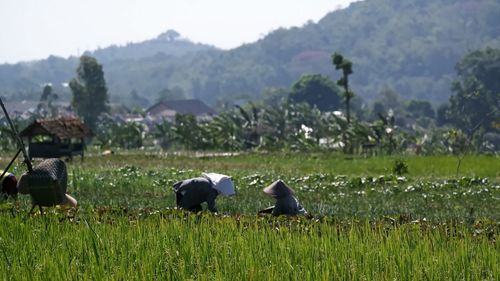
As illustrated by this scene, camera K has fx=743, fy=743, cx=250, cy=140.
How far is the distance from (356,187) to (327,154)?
15237 millimetres

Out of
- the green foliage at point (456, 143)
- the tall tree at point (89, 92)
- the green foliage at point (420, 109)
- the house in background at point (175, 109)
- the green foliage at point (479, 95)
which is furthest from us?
the green foliage at point (420, 109)

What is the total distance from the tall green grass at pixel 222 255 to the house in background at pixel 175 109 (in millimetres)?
97233

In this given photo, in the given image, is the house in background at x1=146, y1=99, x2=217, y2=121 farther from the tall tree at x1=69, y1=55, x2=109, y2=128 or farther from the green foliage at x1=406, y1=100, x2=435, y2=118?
the green foliage at x1=406, y1=100, x2=435, y2=118

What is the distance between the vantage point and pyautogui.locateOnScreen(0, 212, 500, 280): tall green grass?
6699mm

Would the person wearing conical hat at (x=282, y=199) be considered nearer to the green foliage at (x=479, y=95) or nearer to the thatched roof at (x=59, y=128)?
the thatched roof at (x=59, y=128)

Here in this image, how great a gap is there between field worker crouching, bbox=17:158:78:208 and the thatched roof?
1910cm

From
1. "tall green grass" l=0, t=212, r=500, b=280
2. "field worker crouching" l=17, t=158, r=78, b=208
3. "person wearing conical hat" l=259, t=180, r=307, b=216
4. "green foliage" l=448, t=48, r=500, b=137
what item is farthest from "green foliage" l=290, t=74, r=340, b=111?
"tall green grass" l=0, t=212, r=500, b=280

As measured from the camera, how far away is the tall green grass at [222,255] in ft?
22.0

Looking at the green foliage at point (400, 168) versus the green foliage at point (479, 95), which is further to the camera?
the green foliage at point (479, 95)

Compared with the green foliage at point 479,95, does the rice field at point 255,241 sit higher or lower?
lower

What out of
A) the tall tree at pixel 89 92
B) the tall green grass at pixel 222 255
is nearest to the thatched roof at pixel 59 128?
the tall green grass at pixel 222 255

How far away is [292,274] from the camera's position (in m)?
6.80

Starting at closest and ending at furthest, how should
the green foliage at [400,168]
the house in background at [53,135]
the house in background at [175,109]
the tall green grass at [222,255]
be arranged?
1. the tall green grass at [222,255]
2. the green foliage at [400,168]
3. the house in background at [53,135]
4. the house in background at [175,109]

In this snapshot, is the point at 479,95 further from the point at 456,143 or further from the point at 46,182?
the point at 46,182
